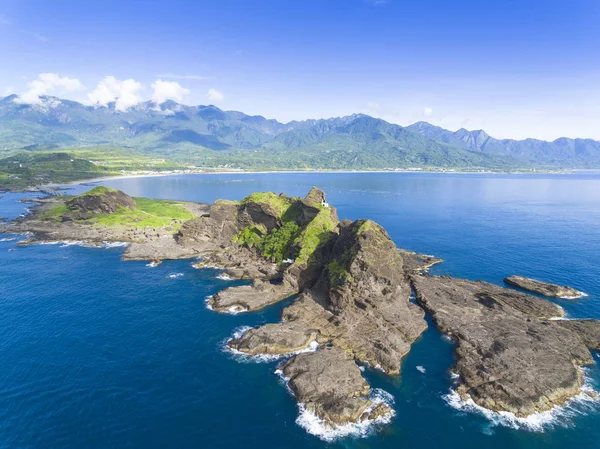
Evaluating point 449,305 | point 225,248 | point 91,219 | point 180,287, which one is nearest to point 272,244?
point 225,248

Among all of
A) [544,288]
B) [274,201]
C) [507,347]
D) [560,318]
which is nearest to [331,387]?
[507,347]

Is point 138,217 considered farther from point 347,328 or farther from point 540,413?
point 540,413

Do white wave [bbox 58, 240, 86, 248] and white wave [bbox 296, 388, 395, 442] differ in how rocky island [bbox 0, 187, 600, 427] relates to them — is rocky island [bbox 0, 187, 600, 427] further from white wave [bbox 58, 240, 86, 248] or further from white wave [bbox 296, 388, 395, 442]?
white wave [bbox 58, 240, 86, 248]

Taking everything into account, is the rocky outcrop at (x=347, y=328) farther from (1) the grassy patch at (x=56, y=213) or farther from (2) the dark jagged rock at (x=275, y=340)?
(1) the grassy patch at (x=56, y=213)

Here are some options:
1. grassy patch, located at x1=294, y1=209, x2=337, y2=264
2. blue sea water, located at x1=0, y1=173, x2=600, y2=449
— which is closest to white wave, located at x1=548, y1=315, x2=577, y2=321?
blue sea water, located at x1=0, y1=173, x2=600, y2=449

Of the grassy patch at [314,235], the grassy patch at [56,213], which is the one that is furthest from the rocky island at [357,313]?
the grassy patch at [56,213]

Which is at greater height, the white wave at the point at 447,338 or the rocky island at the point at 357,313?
the rocky island at the point at 357,313
